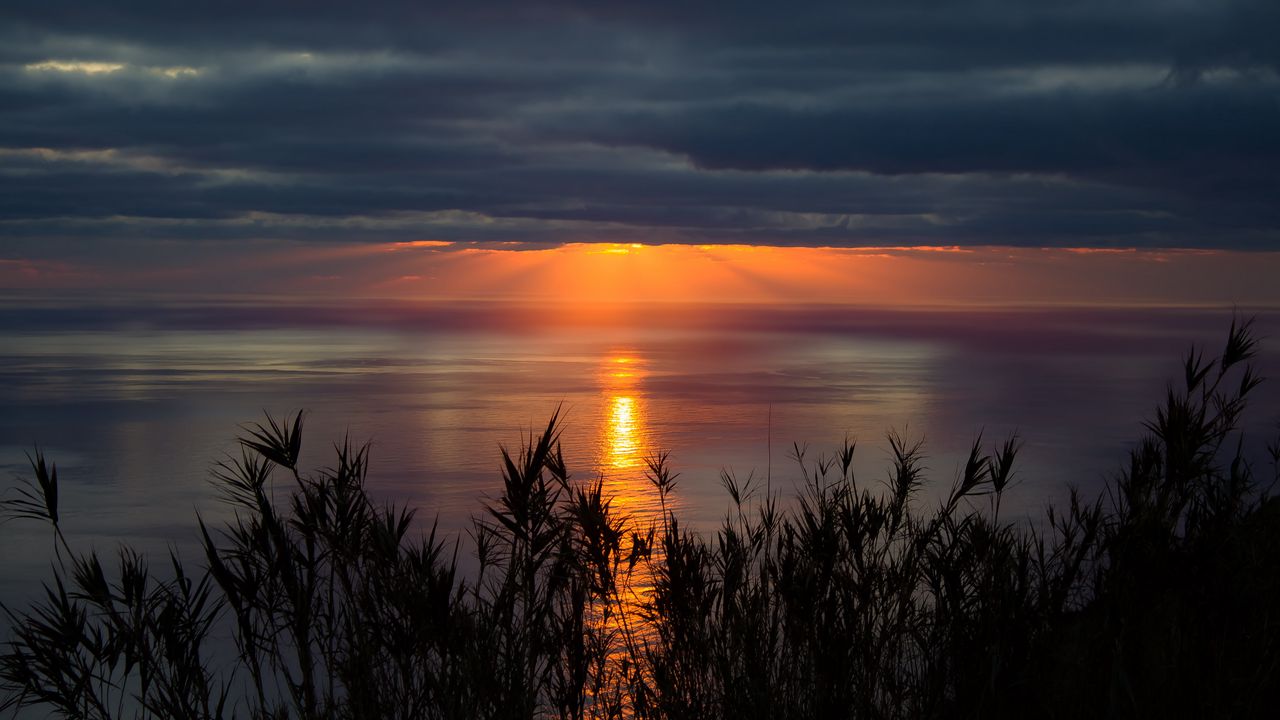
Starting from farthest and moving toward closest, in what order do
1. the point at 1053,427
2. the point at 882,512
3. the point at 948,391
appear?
the point at 948,391, the point at 1053,427, the point at 882,512

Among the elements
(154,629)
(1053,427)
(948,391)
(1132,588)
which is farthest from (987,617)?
(948,391)

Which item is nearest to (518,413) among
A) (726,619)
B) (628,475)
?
(628,475)

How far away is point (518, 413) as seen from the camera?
29.5m

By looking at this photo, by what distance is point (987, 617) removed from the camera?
17.5ft

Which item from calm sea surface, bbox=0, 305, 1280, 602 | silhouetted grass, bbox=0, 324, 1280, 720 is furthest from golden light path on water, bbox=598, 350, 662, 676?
silhouetted grass, bbox=0, 324, 1280, 720

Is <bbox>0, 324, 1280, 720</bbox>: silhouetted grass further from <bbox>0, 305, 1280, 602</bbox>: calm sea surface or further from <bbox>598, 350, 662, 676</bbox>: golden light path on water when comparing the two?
<bbox>0, 305, 1280, 602</bbox>: calm sea surface

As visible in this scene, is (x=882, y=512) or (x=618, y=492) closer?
(x=882, y=512)

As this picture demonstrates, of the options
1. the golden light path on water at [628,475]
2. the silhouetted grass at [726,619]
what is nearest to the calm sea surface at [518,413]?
the golden light path on water at [628,475]

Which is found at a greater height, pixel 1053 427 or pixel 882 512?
pixel 882 512

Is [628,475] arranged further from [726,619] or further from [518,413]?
[726,619]

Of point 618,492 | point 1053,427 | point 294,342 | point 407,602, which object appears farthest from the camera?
point 294,342

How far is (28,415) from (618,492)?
62.7ft

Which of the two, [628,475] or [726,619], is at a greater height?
[726,619]

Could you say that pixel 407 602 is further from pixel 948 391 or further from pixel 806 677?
pixel 948 391
